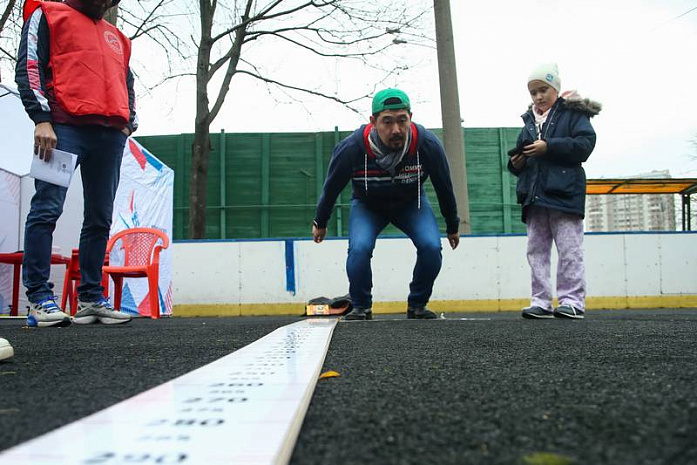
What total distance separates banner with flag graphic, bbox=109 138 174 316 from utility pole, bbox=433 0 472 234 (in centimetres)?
393

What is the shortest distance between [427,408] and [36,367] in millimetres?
1059

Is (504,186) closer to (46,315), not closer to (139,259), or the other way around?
(139,259)

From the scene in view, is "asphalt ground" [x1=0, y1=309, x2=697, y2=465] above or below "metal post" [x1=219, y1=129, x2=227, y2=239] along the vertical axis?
below

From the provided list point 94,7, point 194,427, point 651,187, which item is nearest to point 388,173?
point 94,7

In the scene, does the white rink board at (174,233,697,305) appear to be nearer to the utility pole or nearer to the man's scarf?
the utility pole

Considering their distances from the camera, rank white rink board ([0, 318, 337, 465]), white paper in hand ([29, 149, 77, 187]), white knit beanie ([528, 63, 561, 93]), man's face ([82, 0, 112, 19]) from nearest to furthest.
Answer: white rink board ([0, 318, 337, 465]) < white paper in hand ([29, 149, 77, 187]) < man's face ([82, 0, 112, 19]) < white knit beanie ([528, 63, 561, 93])

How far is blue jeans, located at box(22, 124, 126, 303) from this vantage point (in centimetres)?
295

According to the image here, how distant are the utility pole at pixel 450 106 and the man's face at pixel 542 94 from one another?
4.32 metres

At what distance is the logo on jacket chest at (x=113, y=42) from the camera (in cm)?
321

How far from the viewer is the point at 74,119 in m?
3.02

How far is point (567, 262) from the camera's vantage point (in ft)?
12.0

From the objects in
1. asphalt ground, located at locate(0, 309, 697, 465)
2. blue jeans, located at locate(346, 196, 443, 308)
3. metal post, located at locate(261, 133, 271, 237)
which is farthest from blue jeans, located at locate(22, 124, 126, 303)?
metal post, located at locate(261, 133, 271, 237)

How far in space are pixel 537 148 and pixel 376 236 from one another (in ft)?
3.75

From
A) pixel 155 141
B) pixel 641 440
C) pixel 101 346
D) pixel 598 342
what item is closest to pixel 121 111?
pixel 101 346
